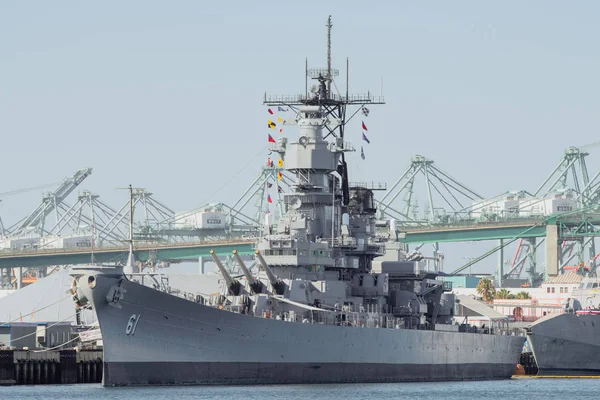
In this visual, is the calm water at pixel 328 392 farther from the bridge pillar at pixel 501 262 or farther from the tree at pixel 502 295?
the bridge pillar at pixel 501 262

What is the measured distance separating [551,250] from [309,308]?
104m

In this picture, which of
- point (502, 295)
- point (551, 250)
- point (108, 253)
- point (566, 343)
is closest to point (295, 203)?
point (566, 343)

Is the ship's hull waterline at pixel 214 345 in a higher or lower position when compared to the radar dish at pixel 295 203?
lower

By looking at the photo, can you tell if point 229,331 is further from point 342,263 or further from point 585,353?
point 585,353

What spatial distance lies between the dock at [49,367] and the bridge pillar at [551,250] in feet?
318

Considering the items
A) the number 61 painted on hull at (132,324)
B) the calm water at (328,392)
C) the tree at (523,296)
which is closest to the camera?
the calm water at (328,392)

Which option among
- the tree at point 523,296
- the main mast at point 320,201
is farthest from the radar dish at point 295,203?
the tree at point 523,296

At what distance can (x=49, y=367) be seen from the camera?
59938 mm

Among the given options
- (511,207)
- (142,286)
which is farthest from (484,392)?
(511,207)

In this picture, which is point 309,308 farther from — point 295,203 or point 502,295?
point 502,295

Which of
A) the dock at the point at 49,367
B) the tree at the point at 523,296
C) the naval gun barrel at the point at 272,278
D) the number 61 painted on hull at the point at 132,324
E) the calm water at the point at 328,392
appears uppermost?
the tree at the point at 523,296

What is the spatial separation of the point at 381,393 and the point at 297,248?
7.62 metres

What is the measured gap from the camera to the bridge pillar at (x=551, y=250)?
151375 millimetres

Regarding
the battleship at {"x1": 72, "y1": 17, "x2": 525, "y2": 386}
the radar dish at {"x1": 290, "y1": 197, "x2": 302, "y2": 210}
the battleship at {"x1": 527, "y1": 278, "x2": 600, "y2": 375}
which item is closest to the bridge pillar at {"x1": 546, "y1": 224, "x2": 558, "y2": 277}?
the battleship at {"x1": 527, "y1": 278, "x2": 600, "y2": 375}
